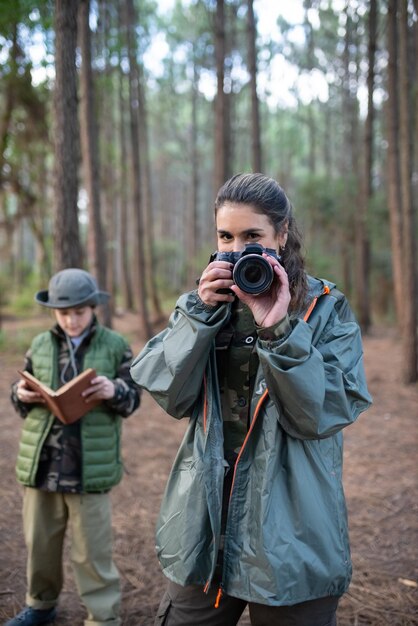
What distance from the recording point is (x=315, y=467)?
1.74 metres

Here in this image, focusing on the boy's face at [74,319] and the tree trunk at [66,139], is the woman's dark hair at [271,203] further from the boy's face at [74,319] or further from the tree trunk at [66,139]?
the tree trunk at [66,139]

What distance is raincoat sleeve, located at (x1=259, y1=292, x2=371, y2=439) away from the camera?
Result: 63.7 inches

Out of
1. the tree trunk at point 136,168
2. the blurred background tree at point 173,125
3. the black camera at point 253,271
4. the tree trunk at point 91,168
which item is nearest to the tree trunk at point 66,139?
the blurred background tree at point 173,125

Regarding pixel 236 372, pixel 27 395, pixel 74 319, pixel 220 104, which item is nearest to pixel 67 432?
pixel 27 395

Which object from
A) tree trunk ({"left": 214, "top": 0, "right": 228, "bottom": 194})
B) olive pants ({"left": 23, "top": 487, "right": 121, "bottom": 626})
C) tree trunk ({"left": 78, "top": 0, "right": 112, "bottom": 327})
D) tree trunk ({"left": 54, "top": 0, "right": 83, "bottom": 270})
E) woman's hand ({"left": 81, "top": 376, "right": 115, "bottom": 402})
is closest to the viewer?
woman's hand ({"left": 81, "top": 376, "right": 115, "bottom": 402})

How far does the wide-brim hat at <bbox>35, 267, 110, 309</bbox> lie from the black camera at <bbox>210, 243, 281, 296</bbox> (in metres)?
1.57

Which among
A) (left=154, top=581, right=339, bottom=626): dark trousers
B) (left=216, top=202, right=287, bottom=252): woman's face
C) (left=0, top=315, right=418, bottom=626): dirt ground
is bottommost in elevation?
(left=0, top=315, right=418, bottom=626): dirt ground

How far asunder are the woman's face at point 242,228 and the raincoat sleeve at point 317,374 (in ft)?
1.00

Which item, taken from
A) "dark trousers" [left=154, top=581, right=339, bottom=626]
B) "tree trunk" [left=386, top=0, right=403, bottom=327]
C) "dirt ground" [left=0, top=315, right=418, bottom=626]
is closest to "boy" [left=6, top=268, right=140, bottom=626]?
"dirt ground" [left=0, top=315, right=418, bottom=626]

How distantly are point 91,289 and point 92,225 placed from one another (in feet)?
19.2

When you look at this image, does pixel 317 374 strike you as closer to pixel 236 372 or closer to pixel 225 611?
pixel 236 372

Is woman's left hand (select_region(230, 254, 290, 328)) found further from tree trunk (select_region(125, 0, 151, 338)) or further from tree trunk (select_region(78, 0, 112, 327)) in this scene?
tree trunk (select_region(125, 0, 151, 338))

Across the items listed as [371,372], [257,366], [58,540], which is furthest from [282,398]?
[371,372]

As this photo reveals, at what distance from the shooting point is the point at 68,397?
2820 mm
